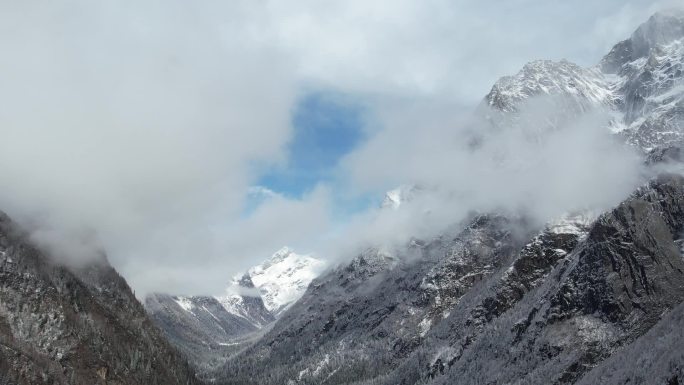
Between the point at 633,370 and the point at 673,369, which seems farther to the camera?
the point at 633,370

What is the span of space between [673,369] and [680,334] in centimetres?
2721

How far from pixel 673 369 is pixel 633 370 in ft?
70.0

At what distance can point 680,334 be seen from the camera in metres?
199

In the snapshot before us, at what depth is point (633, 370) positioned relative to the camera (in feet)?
645

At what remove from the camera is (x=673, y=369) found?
176 meters

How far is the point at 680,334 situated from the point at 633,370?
19.3m

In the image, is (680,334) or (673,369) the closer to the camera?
(673,369)
